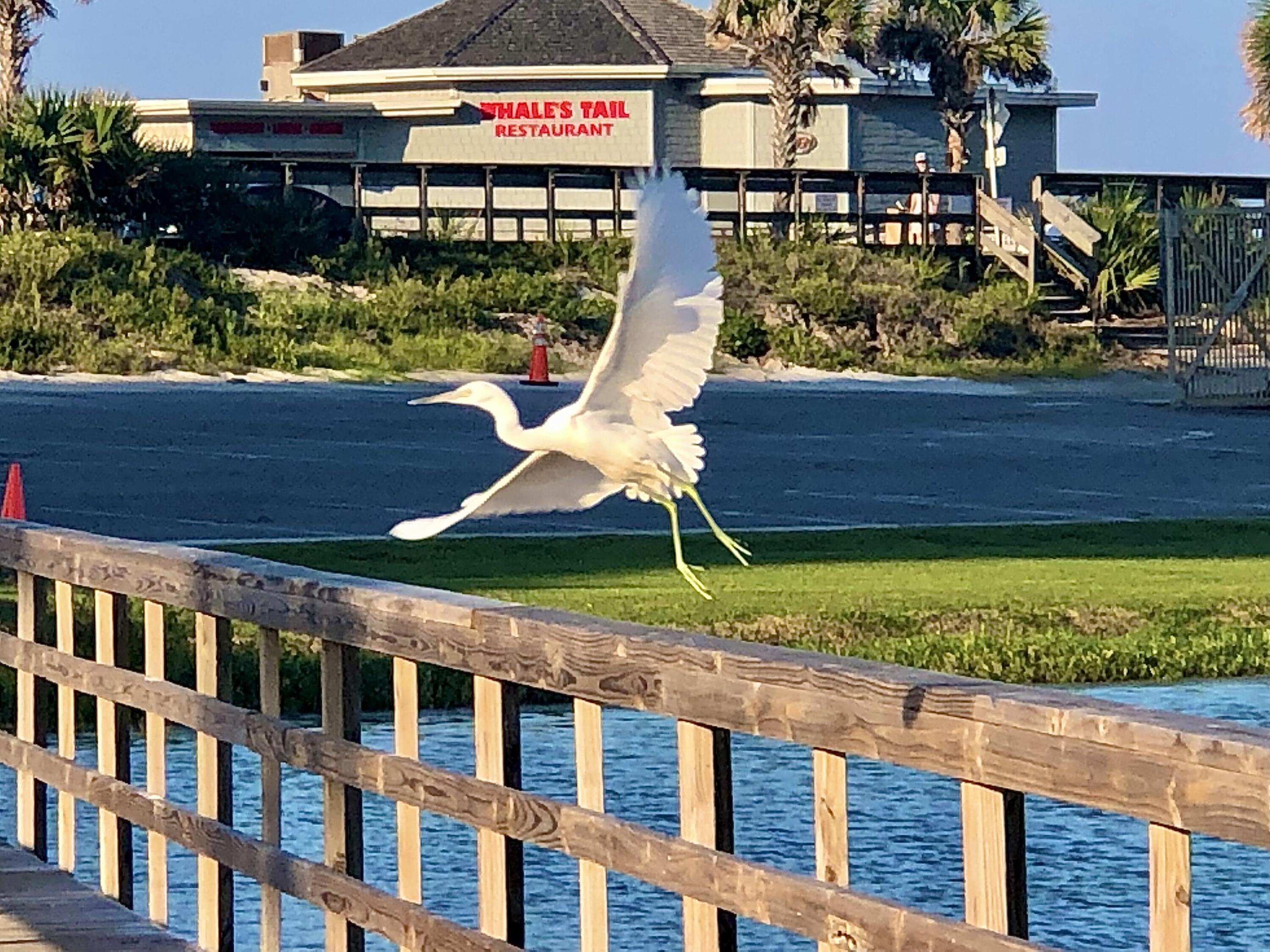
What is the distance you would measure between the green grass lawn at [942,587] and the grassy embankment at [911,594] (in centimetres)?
2

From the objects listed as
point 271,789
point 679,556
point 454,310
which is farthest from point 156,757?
point 454,310

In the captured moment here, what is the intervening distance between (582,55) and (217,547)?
32.7m

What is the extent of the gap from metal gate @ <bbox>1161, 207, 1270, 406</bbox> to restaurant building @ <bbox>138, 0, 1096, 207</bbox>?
17324 mm

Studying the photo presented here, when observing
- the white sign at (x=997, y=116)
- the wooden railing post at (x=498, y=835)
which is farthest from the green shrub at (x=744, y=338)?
the wooden railing post at (x=498, y=835)

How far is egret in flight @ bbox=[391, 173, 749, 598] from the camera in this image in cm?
571

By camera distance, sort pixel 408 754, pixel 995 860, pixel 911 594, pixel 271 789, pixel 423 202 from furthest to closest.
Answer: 1. pixel 423 202
2. pixel 911 594
3. pixel 271 789
4. pixel 408 754
5. pixel 995 860

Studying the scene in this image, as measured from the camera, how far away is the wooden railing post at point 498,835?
16.3 ft

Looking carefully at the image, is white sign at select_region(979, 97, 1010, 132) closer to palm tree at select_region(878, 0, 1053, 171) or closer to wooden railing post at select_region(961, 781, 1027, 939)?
palm tree at select_region(878, 0, 1053, 171)

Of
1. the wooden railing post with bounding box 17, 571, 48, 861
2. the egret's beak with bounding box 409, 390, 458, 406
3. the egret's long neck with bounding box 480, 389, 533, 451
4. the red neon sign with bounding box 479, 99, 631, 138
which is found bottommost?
the wooden railing post with bounding box 17, 571, 48, 861

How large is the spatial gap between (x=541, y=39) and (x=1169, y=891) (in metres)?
45.4

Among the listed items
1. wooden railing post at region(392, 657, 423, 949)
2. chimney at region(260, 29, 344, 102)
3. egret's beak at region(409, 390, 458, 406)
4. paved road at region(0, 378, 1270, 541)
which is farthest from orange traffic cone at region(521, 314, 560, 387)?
chimney at region(260, 29, 344, 102)

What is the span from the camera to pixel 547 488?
6027mm

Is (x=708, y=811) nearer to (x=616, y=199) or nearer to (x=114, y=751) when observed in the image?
(x=114, y=751)

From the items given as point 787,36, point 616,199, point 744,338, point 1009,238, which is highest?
point 787,36
